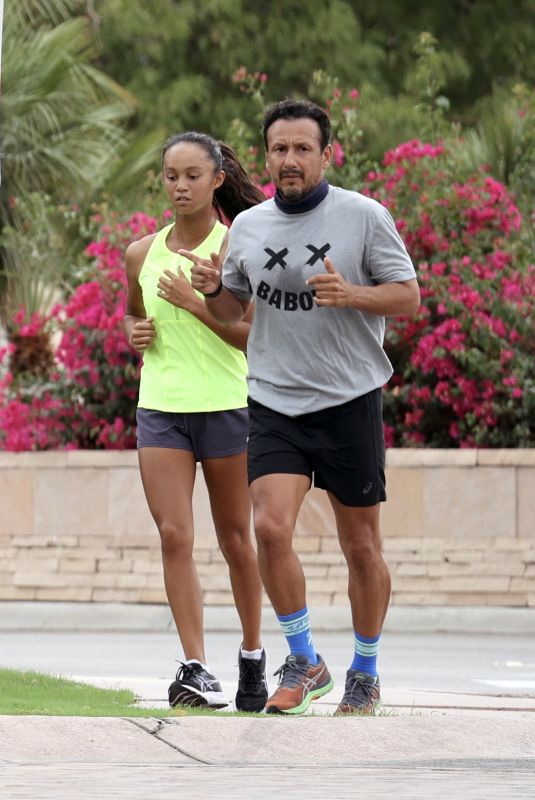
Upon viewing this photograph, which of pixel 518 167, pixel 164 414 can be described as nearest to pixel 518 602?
pixel 518 167

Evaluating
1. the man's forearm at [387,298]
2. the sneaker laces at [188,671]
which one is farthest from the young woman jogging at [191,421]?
the man's forearm at [387,298]

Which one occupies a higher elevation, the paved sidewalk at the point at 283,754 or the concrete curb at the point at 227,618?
the paved sidewalk at the point at 283,754

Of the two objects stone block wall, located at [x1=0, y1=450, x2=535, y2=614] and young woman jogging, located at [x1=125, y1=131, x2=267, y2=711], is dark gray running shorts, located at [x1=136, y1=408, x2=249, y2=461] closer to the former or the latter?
young woman jogging, located at [x1=125, y1=131, x2=267, y2=711]

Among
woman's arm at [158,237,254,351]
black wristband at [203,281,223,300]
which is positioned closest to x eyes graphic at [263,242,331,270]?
black wristband at [203,281,223,300]

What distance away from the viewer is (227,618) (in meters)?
12.9

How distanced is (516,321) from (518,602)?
206cm

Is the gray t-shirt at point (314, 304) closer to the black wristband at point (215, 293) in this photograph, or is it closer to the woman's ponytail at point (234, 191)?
the black wristband at point (215, 293)

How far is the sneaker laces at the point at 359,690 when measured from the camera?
6.63 m

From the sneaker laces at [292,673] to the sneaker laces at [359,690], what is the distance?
0.57 ft

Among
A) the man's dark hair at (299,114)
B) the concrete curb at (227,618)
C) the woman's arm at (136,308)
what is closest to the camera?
the man's dark hair at (299,114)

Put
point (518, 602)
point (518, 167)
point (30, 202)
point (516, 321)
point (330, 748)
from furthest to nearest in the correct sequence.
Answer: point (30, 202) < point (518, 167) < point (516, 321) < point (518, 602) < point (330, 748)

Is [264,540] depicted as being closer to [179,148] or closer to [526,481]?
[179,148]

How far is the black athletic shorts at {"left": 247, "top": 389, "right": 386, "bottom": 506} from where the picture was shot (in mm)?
6555

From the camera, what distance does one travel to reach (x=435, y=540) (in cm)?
1303
